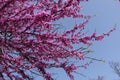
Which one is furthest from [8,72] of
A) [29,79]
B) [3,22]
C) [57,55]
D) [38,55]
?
[3,22]

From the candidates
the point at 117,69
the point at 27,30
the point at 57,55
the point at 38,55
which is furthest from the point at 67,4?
the point at 117,69

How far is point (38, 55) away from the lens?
5762 mm

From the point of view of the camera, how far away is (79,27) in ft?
19.7

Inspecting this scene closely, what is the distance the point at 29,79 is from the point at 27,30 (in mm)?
1862

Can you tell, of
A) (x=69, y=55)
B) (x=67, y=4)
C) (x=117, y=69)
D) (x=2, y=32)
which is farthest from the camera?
(x=117, y=69)

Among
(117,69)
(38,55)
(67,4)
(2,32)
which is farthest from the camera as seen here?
(117,69)

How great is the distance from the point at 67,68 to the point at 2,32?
1944mm

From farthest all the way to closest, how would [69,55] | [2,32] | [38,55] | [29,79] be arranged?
[29,79] < [38,55] < [69,55] < [2,32]

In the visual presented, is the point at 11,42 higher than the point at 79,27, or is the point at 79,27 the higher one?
the point at 79,27

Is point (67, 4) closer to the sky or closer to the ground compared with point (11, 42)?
closer to the sky

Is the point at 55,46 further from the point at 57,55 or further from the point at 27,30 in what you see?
the point at 27,30

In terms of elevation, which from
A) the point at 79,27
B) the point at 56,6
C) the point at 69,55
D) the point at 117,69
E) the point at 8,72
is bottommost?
the point at 8,72

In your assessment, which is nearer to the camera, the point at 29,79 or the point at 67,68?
the point at 67,68

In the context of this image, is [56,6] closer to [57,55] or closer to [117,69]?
[57,55]
